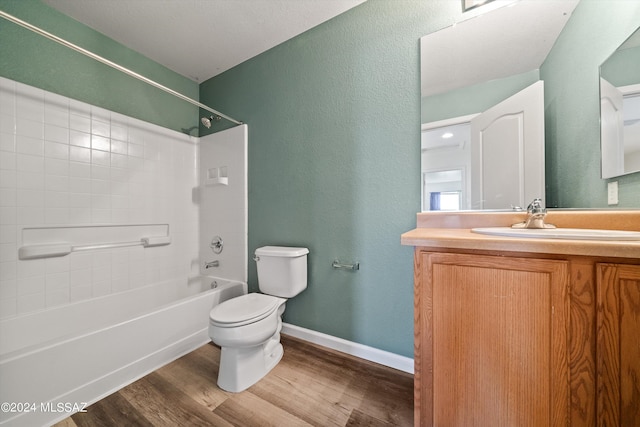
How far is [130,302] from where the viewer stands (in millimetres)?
1734

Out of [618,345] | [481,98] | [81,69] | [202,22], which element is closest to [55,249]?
[81,69]

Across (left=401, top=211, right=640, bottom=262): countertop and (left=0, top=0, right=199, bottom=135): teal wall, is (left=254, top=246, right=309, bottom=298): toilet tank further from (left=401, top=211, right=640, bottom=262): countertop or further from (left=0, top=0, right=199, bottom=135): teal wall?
(left=0, top=0, right=199, bottom=135): teal wall

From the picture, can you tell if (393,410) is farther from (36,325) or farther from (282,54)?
(282,54)

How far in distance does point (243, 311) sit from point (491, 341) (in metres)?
1.15

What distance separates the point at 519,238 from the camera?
67 centimetres

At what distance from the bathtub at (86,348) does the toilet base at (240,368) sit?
49cm

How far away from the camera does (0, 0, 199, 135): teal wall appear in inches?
52.0

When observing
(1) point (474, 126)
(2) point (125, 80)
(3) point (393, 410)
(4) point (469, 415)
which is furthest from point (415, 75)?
(2) point (125, 80)

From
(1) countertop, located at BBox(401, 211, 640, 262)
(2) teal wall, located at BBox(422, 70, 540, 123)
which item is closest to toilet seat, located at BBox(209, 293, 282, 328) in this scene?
(1) countertop, located at BBox(401, 211, 640, 262)

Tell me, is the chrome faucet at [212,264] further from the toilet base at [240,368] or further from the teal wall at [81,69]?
the teal wall at [81,69]

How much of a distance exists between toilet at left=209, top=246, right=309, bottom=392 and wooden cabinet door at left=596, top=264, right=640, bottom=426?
49.9 inches

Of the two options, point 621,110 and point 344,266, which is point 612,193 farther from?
point 344,266

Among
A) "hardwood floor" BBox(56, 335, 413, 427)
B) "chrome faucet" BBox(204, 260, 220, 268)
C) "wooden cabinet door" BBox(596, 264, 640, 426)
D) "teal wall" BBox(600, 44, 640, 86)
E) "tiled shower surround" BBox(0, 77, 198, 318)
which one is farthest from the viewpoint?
"chrome faucet" BBox(204, 260, 220, 268)

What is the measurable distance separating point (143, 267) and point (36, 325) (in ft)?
2.00
